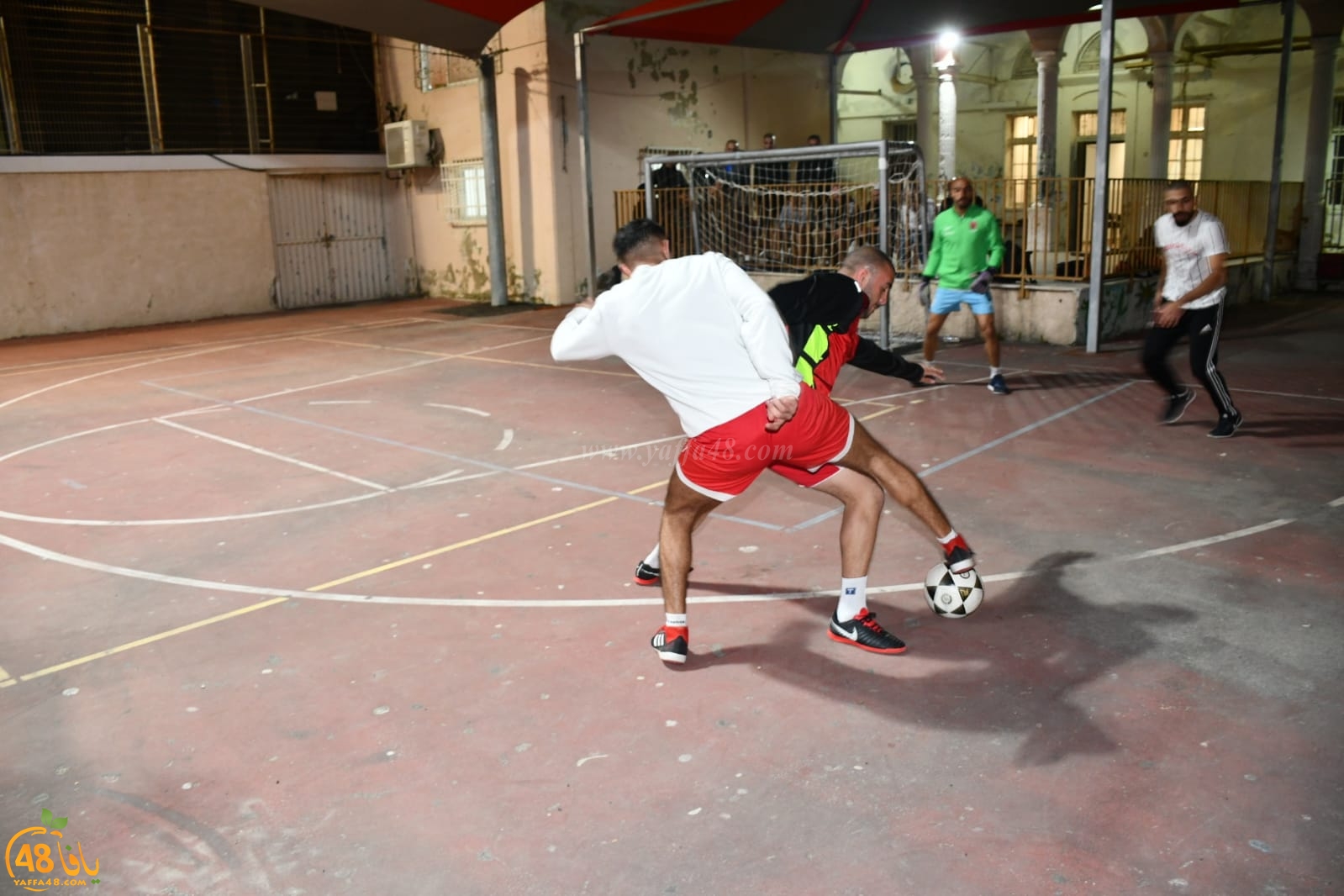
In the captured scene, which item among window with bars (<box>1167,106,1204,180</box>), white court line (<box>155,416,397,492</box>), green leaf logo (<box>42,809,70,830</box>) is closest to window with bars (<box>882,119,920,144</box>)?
window with bars (<box>1167,106,1204,180</box>)

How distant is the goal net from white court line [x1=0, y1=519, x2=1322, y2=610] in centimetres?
684

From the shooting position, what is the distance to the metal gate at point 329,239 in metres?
18.9

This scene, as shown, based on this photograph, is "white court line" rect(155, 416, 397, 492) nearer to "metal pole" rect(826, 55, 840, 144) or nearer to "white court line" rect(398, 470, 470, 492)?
"white court line" rect(398, 470, 470, 492)

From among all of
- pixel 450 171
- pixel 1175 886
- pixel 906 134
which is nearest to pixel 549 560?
pixel 1175 886

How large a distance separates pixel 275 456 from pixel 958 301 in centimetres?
609

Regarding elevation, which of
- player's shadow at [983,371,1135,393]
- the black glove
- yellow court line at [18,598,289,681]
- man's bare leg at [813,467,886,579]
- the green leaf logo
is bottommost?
the green leaf logo

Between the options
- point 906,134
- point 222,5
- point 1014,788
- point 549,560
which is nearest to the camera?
point 1014,788

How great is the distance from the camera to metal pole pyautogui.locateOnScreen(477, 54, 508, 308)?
1678 centimetres

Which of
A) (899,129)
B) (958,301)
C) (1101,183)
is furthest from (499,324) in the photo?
(899,129)

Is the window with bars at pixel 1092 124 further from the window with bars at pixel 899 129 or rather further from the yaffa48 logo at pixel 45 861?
the yaffa48 logo at pixel 45 861

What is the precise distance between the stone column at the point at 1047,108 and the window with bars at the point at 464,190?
925 centimetres

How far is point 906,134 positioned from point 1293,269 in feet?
33.9

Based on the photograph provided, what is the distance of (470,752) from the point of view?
3643 mm

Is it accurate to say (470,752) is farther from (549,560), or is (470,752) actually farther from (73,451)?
(73,451)
